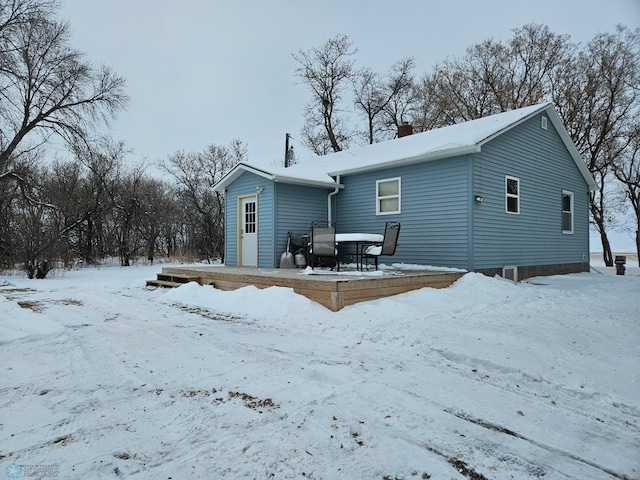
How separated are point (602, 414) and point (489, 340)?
1630 millimetres

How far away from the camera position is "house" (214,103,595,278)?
27.8 feet

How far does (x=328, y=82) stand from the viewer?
913 inches

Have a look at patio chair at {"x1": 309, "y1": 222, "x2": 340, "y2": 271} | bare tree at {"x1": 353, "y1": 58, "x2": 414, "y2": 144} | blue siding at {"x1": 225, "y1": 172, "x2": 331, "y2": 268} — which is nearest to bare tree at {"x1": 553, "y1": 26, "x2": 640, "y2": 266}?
bare tree at {"x1": 353, "y1": 58, "x2": 414, "y2": 144}

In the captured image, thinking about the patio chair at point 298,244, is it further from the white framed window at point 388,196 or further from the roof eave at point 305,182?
the white framed window at point 388,196

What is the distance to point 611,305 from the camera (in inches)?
243

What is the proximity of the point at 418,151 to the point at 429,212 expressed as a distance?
1473mm

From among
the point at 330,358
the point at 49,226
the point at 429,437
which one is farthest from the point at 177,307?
the point at 49,226

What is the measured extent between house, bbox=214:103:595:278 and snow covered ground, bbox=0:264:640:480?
342 centimetres

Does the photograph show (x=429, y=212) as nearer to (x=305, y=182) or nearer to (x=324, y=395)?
(x=305, y=182)

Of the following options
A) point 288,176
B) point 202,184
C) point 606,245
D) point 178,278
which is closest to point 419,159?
point 288,176

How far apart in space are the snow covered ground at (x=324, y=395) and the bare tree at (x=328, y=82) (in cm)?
1938

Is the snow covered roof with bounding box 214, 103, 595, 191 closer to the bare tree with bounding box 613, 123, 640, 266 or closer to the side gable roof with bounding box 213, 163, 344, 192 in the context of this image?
the side gable roof with bounding box 213, 163, 344, 192

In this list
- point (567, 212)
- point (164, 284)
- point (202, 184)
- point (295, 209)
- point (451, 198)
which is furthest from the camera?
point (202, 184)

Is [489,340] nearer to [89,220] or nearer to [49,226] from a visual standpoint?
[49,226]
